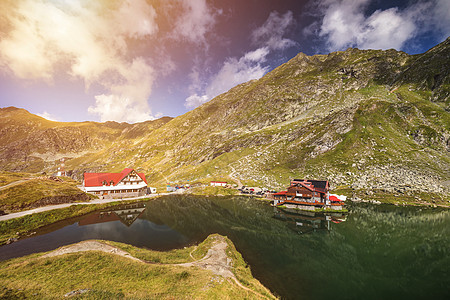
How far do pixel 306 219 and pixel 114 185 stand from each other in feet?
309

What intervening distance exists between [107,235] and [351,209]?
286 feet

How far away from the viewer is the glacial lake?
93.8 ft

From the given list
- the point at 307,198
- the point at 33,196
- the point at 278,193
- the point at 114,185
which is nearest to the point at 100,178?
the point at 114,185

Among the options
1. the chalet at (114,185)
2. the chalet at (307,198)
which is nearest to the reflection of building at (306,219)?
the chalet at (307,198)

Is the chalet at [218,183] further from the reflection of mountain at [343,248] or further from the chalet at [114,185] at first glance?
the reflection of mountain at [343,248]

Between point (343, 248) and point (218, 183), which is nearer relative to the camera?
point (343, 248)

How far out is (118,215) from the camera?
218 feet

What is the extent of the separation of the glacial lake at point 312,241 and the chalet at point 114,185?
23.0 m

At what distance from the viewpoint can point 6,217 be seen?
161 ft

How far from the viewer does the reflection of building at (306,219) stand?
54.2 m

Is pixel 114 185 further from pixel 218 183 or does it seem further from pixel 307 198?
pixel 307 198

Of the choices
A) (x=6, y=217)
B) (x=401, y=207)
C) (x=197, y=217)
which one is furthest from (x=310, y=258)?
(x=6, y=217)

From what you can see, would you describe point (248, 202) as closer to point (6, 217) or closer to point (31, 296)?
point (31, 296)

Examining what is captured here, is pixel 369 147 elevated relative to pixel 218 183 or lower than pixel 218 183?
elevated
